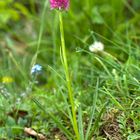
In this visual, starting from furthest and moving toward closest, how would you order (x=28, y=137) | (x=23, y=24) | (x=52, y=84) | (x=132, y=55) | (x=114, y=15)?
(x=23, y=24)
(x=114, y=15)
(x=52, y=84)
(x=132, y=55)
(x=28, y=137)

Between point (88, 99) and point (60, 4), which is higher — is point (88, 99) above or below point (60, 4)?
below

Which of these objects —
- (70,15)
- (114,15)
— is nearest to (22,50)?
(70,15)

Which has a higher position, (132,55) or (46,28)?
(46,28)

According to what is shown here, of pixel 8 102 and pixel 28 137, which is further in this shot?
pixel 8 102

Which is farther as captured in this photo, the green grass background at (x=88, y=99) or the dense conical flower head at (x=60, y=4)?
the green grass background at (x=88, y=99)

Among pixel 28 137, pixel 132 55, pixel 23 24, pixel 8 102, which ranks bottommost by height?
pixel 28 137

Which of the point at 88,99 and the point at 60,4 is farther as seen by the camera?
the point at 88,99

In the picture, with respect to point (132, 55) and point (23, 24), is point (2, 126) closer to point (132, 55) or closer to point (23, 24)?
point (132, 55)

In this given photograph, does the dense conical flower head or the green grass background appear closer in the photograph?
the dense conical flower head

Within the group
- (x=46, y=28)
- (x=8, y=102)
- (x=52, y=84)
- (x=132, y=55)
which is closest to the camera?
(x=8, y=102)
